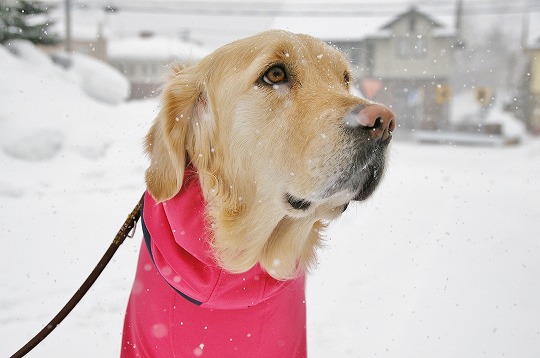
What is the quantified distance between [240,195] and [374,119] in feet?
2.82

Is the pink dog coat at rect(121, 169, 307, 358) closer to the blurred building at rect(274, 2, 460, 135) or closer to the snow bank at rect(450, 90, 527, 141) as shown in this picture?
the snow bank at rect(450, 90, 527, 141)

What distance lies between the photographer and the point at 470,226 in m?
6.98

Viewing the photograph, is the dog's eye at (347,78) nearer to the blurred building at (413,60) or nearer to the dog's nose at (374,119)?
the dog's nose at (374,119)

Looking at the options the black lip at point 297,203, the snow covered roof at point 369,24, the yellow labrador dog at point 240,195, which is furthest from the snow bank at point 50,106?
the snow covered roof at point 369,24

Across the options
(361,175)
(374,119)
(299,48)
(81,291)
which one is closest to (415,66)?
(299,48)

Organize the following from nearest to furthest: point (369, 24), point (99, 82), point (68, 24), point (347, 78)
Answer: point (347, 78) → point (99, 82) → point (68, 24) → point (369, 24)

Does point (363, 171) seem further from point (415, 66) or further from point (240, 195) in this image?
point (415, 66)

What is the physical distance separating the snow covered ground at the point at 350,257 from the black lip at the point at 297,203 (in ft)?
1.09

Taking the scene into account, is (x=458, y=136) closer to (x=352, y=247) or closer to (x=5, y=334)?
(x=352, y=247)

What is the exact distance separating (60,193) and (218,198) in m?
6.91

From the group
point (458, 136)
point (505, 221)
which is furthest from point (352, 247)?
A: point (458, 136)

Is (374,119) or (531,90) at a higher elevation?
(374,119)

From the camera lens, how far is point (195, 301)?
228cm

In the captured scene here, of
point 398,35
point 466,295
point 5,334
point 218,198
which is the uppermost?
point 218,198
